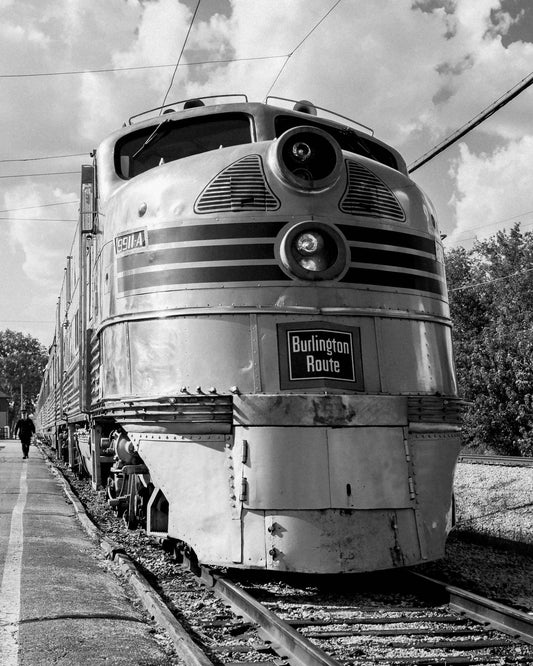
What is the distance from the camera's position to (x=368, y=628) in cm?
480

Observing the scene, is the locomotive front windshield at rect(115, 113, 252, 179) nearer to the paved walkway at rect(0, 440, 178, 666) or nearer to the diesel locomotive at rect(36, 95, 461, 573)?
the diesel locomotive at rect(36, 95, 461, 573)

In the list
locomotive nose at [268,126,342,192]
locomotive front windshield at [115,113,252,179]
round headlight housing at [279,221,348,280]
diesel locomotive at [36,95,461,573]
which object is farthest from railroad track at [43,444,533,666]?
locomotive front windshield at [115,113,252,179]

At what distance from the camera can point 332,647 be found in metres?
4.29

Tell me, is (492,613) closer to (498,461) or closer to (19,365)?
(498,461)

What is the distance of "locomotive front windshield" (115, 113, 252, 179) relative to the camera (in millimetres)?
6922

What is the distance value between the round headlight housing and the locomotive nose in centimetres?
36

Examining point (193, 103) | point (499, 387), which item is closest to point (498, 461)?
point (499, 387)

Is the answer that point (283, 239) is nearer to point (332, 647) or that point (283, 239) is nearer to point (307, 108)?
point (307, 108)

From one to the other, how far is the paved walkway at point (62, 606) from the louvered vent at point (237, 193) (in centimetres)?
297

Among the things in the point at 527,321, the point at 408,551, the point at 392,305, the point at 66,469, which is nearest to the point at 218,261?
the point at 392,305

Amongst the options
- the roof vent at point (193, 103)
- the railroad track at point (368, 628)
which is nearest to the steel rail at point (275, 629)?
the railroad track at point (368, 628)

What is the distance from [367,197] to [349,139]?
4.85 ft

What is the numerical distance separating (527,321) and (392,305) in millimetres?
32689

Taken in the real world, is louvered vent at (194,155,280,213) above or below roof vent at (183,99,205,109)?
below
